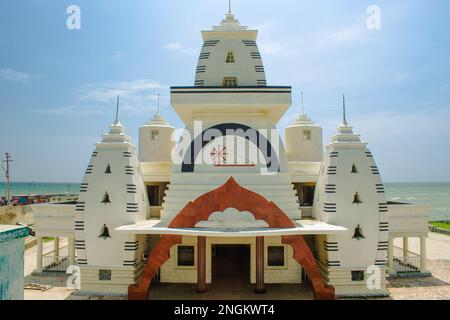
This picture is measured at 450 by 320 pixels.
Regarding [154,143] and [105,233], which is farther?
[154,143]

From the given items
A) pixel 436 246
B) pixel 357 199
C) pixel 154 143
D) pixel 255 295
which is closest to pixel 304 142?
pixel 357 199

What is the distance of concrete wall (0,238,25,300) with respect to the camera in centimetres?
596

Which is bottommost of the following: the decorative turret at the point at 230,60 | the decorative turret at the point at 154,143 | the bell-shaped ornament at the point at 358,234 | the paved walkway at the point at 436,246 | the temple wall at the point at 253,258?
the paved walkway at the point at 436,246

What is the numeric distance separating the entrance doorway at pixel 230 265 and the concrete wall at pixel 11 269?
12054 millimetres

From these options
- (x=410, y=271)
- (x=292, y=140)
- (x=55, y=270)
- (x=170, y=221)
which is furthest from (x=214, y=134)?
(x=410, y=271)

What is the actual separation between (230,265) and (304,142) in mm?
10400

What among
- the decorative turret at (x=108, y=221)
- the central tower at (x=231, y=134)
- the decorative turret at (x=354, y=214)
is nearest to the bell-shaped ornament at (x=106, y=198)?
the decorative turret at (x=108, y=221)

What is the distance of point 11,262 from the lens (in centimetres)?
613

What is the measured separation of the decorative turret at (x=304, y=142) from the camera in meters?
23.7

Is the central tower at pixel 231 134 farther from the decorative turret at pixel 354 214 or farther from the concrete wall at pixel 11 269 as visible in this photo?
the concrete wall at pixel 11 269

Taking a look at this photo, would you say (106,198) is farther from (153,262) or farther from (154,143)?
(154,143)

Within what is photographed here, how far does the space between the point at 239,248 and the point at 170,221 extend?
1028cm
